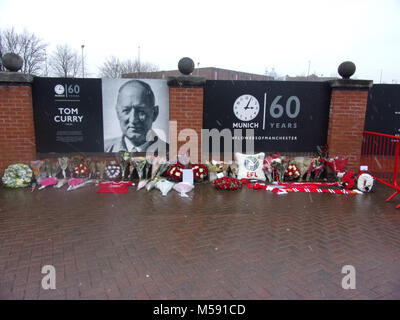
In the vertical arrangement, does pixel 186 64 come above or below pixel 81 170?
above

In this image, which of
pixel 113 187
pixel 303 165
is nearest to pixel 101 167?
pixel 113 187

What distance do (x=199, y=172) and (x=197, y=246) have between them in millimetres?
3596

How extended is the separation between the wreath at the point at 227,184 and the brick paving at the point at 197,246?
0.57m

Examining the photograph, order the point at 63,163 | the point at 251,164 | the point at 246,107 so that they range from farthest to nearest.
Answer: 1. the point at 246,107
2. the point at 251,164
3. the point at 63,163

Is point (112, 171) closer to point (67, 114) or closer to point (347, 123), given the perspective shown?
point (67, 114)

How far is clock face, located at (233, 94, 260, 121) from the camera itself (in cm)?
845

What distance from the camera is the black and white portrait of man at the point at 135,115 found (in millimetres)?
8133

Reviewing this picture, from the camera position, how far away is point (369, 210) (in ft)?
19.6

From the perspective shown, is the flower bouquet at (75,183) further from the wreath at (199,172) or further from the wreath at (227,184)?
the wreath at (227,184)

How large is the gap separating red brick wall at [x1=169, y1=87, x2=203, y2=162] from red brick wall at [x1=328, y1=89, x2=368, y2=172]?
11.8 ft

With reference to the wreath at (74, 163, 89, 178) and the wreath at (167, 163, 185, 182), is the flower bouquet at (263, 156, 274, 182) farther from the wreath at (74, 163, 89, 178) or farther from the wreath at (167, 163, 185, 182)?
the wreath at (74, 163, 89, 178)

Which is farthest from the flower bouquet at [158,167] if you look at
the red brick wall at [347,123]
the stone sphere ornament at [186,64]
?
the red brick wall at [347,123]

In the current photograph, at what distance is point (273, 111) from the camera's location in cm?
855

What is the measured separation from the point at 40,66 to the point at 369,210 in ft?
100
